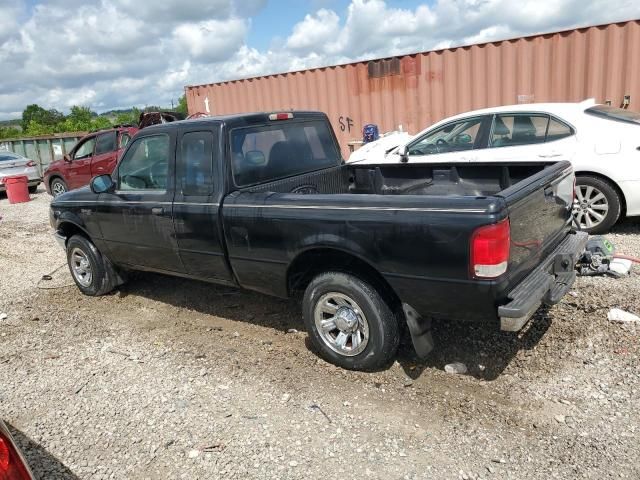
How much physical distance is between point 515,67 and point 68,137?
14759mm

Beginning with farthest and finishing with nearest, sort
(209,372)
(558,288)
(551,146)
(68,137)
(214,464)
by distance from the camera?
(68,137)
(551,146)
(209,372)
(558,288)
(214,464)

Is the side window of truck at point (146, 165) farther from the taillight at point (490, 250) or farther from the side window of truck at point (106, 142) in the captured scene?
the side window of truck at point (106, 142)

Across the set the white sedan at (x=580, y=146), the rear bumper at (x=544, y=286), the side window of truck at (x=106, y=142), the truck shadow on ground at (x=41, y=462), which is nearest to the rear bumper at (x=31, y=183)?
the side window of truck at (x=106, y=142)

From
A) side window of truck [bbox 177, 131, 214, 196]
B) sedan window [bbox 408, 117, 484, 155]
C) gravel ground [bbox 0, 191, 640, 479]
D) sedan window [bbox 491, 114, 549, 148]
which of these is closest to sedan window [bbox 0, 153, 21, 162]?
gravel ground [bbox 0, 191, 640, 479]

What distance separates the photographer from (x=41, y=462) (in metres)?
3.17

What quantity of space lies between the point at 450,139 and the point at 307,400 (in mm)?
4593

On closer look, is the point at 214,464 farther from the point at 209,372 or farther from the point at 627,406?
the point at 627,406

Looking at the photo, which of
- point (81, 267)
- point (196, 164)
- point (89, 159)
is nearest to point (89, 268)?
point (81, 267)

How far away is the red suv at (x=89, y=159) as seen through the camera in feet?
39.2

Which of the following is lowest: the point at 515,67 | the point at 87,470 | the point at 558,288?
the point at 87,470

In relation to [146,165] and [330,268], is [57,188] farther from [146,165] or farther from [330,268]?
[330,268]

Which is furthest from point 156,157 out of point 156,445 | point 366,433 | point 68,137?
point 68,137

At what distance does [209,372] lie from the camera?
3.97 metres

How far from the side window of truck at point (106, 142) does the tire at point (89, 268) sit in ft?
22.3
